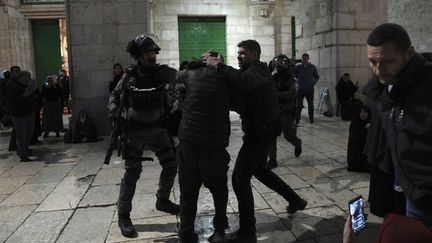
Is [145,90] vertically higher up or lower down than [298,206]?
higher up

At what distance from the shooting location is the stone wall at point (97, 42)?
8.78m

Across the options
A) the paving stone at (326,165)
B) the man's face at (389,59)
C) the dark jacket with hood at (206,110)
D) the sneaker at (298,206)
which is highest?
the man's face at (389,59)

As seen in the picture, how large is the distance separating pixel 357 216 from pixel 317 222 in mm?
2597

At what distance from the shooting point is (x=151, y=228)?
159 inches

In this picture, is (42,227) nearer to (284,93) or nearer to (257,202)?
(257,202)

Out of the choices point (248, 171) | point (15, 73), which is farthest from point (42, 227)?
point (15, 73)

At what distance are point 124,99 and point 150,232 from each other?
1.33 metres

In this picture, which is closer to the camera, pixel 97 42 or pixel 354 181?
pixel 354 181

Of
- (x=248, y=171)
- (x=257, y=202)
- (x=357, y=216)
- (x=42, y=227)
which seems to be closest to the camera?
(x=357, y=216)

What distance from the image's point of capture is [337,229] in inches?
153

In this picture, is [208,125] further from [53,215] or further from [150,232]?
[53,215]

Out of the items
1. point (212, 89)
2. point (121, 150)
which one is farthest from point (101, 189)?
point (212, 89)

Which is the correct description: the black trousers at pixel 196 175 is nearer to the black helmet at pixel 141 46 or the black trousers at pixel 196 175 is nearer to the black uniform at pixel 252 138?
the black uniform at pixel 252 138

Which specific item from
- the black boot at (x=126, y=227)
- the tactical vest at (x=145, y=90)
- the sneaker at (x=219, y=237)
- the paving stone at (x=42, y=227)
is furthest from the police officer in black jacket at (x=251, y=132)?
the paving stone at (x=42, y=227)
